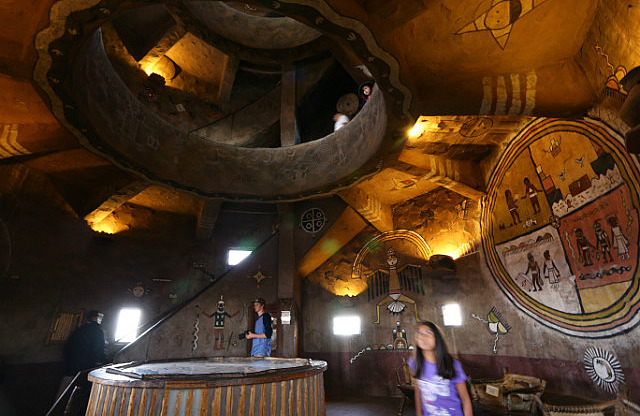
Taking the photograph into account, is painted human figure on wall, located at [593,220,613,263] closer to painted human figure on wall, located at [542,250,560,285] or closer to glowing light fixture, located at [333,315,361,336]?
painted human figure on wall, located at [542,250,560,285]

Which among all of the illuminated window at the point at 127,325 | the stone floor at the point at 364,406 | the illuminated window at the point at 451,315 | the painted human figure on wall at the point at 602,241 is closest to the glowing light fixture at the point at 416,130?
the painted human figure on wall at the point at 602,241

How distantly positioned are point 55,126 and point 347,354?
9622 millimetres

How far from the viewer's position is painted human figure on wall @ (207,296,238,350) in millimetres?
9391


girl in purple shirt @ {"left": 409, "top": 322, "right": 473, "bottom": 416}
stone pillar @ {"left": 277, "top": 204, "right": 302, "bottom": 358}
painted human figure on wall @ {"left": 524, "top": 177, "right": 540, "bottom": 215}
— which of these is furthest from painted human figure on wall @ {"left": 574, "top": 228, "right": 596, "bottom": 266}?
stone pillar @ {"left": 277, "top": 204, "right": 302, "bottom": 358}

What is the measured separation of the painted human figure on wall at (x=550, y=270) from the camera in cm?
559

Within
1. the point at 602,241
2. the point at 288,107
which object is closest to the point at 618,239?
the point at 602,241

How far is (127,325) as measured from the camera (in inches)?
404

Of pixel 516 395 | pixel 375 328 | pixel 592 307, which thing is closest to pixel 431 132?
pixel 592 307

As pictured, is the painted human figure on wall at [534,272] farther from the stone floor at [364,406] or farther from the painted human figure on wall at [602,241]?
the stone floor at [364,406]

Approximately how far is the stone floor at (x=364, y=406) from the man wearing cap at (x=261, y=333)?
10.3 feet

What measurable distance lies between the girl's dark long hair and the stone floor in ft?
17.9

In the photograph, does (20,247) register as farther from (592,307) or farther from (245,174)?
(592,307)

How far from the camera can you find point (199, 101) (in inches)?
451

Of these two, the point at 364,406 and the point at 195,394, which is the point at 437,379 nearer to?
the point at 195,394
